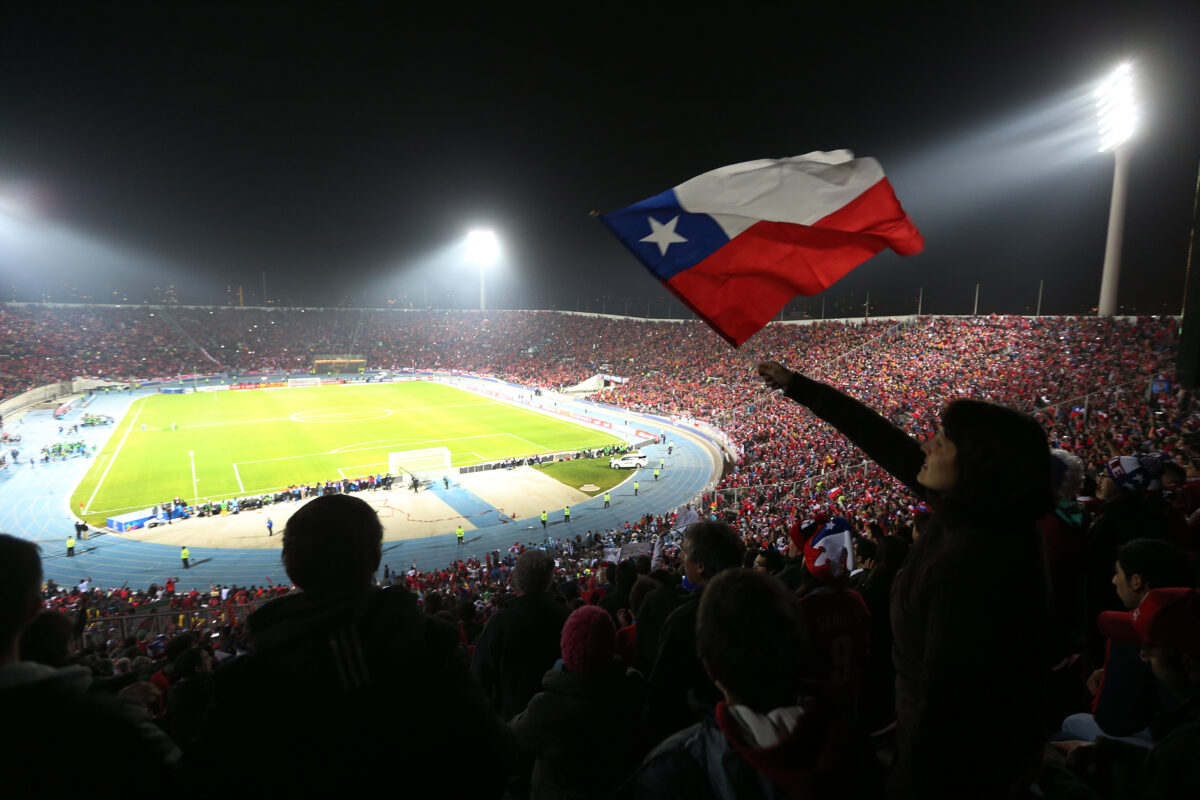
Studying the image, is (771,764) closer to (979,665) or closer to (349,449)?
(979,665)

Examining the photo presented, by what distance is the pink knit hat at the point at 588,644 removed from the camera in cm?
257

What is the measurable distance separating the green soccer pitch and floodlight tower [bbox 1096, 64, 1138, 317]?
31.3 m

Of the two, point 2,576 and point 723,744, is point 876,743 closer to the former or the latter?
point 723,744

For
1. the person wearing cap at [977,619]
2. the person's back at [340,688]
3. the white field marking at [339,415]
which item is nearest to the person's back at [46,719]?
the person's back at [340,688]

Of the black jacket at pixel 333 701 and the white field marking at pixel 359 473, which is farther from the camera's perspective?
the white field marking at pixel 359 473

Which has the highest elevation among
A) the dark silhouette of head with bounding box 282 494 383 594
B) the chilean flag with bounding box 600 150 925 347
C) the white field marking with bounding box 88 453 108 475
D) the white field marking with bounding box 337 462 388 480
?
the chilean flag with bounding box 600 150 925 347

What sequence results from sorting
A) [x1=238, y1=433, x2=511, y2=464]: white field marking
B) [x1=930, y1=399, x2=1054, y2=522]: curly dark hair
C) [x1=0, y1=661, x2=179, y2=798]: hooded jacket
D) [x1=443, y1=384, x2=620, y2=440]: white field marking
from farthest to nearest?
[x1=443, y1=384, x2=620, y2=440]: white field marking < [x1=238, y1=433, x2=511, y2=464]: white field marking < [x1=930, y1=399, x2=1054, y2=522]: curly dark hair < [x1=0, y1=661, x2=179, y2=798]: hooded jacket

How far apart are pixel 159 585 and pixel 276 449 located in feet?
59.4

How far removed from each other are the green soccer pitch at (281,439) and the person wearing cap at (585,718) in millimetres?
30717

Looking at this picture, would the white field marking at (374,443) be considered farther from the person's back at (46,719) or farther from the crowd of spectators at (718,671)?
the person's back at (46,719)

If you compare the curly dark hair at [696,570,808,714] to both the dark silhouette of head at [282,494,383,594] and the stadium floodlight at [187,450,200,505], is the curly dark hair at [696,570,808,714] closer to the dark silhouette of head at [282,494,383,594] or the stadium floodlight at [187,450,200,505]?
the dark silhouette of head at [282,494,383,594]

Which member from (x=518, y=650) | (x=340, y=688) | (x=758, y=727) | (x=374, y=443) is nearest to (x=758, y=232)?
(x=518, y=650)

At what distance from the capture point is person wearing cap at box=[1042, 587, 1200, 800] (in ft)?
5.63

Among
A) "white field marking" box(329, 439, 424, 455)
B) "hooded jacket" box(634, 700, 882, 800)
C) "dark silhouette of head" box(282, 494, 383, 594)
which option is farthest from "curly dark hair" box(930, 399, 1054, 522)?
"white field marking" box(329, 439, 424, 455)
